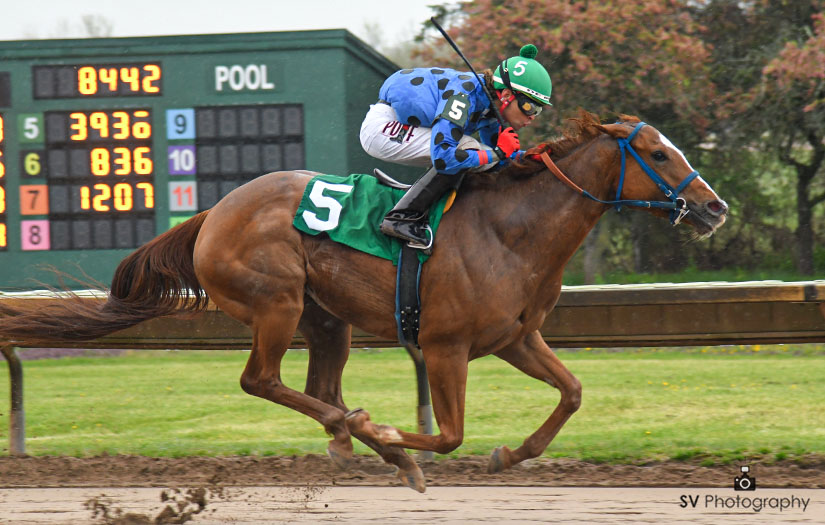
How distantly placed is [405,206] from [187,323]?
2045mm

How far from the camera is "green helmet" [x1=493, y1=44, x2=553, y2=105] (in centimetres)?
426

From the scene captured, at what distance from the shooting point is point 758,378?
26.0ft

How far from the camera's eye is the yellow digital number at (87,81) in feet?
31.3

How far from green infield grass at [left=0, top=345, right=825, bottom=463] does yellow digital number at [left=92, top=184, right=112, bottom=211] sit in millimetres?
1451

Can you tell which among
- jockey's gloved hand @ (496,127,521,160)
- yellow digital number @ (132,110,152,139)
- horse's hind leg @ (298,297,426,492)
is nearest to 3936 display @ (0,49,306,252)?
yellow digital number @ (132,110,152,139)

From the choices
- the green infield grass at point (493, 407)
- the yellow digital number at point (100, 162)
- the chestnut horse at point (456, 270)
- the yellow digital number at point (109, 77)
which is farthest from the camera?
the yellow digital number at point (109, 77)

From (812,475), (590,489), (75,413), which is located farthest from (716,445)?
(75,413)

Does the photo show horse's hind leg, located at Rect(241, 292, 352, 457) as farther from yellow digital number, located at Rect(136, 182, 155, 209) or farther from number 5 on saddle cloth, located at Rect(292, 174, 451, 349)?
yellow digital number, located at Rect(136, 182, 155, 209)

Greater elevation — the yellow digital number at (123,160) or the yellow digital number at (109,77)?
the yellow digital number at (109,77)

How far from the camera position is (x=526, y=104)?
4.29 meters

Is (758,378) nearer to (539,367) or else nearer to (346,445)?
(539,367)

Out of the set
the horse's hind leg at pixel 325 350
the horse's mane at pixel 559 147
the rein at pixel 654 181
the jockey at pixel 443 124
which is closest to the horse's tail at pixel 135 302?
the horse's hind leg at pixel 325 350

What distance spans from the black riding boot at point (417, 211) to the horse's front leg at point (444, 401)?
431mm

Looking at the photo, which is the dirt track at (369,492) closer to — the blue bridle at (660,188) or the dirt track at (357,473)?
the dirt track at (357,473)
